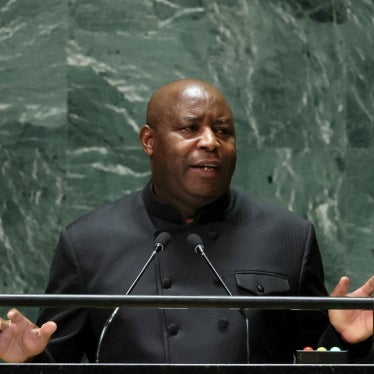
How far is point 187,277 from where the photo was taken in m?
4.23

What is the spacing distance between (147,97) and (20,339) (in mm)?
2338

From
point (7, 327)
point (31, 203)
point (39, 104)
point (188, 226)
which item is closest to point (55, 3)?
point (39, 104)

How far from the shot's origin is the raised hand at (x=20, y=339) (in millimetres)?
3393

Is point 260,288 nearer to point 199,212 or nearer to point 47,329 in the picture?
point 199,212

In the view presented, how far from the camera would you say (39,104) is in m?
5.59

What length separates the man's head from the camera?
169 inches

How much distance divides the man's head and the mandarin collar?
27 mm

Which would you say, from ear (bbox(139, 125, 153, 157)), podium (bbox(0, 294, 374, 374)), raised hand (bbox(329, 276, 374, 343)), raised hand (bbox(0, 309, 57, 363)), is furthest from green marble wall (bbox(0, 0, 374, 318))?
podium (bbox(0, 294, 374, 374))

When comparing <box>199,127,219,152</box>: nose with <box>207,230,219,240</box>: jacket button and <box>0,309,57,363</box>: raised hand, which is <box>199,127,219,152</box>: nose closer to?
<box>207,230,219,240</box>: jacket button

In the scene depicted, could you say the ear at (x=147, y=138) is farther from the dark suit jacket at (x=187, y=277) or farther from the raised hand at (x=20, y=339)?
the raised hand at (x=20, y=339)
